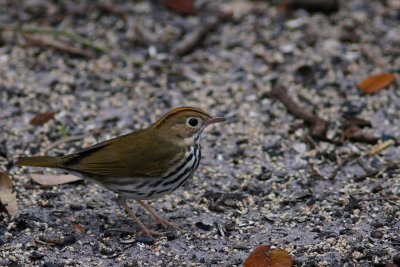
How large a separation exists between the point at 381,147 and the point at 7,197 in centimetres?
284

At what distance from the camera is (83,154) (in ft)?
17.3

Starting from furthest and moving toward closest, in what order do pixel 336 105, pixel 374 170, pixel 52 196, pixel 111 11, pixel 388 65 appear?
pixel 111 11
pixel 388 65
pixel 336 105
pixel 374 170
pixel 52 196

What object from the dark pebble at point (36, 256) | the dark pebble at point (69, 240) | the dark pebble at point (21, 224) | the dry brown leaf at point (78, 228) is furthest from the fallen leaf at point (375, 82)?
the dark pebble at point (36, 256)

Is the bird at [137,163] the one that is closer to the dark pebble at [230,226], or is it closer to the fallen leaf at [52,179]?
the dark pebble at [230,226]

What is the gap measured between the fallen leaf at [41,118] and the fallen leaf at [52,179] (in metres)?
0.95

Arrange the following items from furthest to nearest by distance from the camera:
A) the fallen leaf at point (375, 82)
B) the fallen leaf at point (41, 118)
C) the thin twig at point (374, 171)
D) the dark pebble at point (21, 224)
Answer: the fallen leaf at point (375, 82), the fallen leaf at point (41, 118), the thin twig at point (374, 171), the dark pebble at point (21, 224)

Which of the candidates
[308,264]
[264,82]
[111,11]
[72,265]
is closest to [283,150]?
[264,82]

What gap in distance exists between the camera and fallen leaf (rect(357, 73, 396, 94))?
735 cm

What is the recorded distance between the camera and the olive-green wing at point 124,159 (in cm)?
521

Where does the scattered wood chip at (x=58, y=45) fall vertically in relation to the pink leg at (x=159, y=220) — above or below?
above

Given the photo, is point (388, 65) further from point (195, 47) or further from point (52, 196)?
point (52, 196)

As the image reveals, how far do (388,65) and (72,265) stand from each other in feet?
13.4

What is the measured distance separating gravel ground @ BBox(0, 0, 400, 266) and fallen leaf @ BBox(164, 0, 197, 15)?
87 millimetres

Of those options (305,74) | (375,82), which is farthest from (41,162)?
(375,82)
